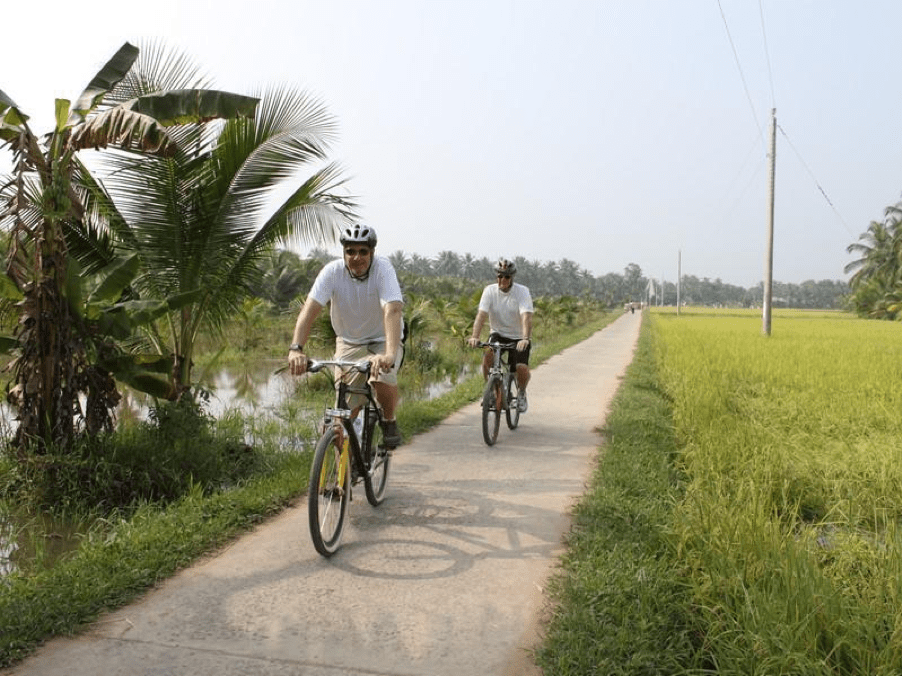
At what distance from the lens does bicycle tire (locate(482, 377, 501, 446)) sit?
595cm

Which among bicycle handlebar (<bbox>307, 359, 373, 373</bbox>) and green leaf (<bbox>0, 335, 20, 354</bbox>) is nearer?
bicycle handlebar (<bbox>307, 359, 373, 373</bbox>)

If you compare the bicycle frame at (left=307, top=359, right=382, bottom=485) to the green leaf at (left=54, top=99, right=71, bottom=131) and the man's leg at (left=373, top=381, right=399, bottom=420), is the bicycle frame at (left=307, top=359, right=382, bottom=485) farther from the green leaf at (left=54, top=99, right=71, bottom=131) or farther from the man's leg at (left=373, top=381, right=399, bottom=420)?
the green leaf at (left=54, top=99, right=71, bottom=131)

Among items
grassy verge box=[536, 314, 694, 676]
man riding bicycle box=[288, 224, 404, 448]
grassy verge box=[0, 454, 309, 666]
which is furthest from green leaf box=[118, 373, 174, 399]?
grassy verge box=[536, 314, 694, 676]

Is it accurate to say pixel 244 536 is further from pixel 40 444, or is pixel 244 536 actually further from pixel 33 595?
pixel 40 444

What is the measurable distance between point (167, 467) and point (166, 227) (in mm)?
2217

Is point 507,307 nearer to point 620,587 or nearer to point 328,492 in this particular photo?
point 328,492

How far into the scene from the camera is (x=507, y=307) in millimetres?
6398

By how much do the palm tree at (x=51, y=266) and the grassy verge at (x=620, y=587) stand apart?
3665mm

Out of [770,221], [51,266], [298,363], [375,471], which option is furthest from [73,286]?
[770,221]

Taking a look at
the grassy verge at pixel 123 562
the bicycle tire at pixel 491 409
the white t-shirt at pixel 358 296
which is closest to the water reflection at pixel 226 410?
the grassy verge at pixel 123 562

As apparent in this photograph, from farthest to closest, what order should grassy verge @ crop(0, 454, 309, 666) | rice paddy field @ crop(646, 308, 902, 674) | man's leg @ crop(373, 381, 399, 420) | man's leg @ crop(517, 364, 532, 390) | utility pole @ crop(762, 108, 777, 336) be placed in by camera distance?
1. utility pole @ crop(762, 108, 777, 336)
2. man's leg @ crop(517, 364, 532, 390)
3. man's leg @ crop(373, 381, 399, 420)
4. grassy verge @ crop(0, 454, 309, 666)
5. rice paddy field @ crop(646, 308, 902, 674)

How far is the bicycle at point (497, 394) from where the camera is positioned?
236 inches

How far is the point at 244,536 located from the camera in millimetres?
3812

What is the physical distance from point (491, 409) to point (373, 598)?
3205 millimetres
